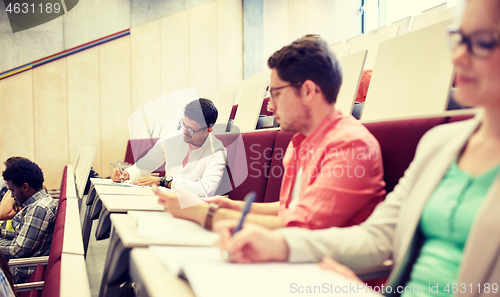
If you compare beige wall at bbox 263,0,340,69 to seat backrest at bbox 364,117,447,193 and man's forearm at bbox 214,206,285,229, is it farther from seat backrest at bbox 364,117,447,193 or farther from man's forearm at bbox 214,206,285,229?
man's forearm at bbox 214,206,285,229

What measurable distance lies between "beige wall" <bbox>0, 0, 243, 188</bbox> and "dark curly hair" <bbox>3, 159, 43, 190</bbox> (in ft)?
5.99

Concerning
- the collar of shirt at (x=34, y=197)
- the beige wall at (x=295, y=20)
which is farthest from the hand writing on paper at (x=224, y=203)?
the beige wall at (x=295, y=20)

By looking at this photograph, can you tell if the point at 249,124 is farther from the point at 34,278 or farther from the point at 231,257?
the point at 231,257

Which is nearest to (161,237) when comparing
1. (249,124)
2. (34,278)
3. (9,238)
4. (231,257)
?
(231,257)

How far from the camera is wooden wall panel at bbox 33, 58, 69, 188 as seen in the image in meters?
2.96

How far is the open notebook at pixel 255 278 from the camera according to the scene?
0.90ft

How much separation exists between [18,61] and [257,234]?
10.9 feet

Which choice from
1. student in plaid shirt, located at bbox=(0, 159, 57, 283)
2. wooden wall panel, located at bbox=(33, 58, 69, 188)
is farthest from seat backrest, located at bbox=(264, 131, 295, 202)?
wooden wall panel, located at bbox=(33, 58, 69, 188)

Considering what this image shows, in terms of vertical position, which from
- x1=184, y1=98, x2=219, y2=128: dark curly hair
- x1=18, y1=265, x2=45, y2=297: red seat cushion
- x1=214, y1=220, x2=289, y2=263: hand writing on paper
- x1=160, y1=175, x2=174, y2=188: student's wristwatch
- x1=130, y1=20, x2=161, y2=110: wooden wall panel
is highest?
x1=130, y1=20, x2=161, y2=110: wooden wall panel

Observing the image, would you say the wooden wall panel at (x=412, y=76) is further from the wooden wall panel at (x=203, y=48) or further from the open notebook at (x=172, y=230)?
the wooden wall panel at (x=203, y=48)

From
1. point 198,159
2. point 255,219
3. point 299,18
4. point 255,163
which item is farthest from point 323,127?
point 299,18

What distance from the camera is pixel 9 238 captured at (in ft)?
4.05

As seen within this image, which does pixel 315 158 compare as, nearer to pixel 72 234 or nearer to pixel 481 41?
pixel 481 41

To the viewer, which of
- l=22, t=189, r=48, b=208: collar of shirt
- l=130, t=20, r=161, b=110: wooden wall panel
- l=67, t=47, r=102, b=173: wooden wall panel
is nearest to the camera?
l=22, t=189, r=48, b=208: collar of shirt
